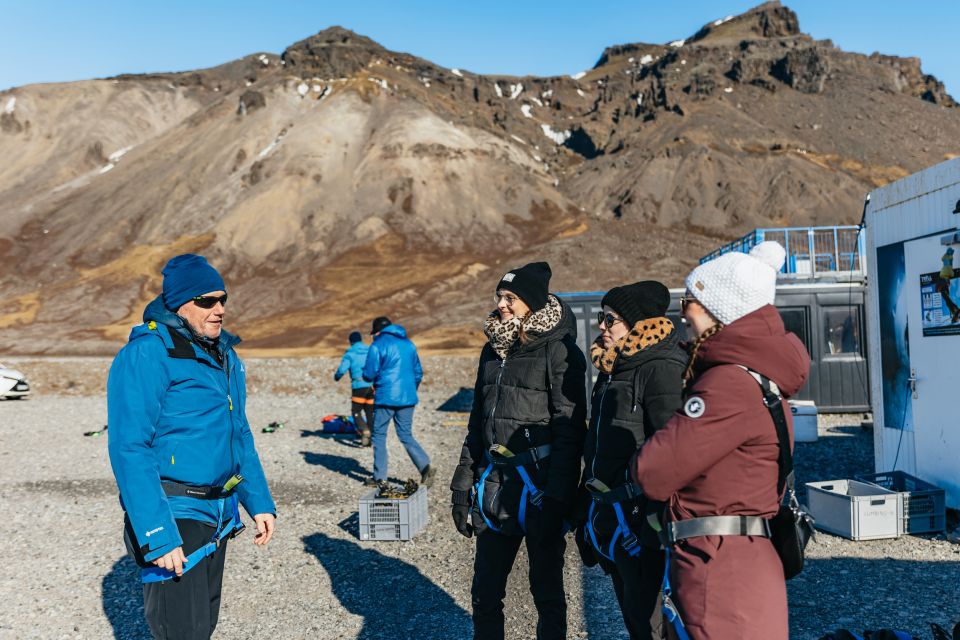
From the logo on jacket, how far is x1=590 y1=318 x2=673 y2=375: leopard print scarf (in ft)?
2.87

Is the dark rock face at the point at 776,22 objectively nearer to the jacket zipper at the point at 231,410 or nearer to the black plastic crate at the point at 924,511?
the black plastic crate at the point at 924,511

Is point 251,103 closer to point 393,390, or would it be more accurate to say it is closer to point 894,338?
point 393,390

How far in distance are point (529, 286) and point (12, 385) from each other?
22134mm

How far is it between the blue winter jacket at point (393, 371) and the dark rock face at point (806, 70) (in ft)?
271

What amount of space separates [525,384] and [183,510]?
1.68m

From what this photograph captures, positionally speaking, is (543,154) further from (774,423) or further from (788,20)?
(774,423)

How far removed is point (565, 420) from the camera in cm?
362

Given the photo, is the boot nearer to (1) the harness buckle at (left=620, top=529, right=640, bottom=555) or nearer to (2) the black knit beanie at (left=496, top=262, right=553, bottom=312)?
(2) the black knit beanie at (left=496, top=262, right=553, bottom=312)

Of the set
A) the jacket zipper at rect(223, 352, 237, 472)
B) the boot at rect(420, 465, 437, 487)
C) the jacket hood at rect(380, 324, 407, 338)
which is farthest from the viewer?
the jacket hood at rect(380, 324, 407, 338)

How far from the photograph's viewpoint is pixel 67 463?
1193 cm

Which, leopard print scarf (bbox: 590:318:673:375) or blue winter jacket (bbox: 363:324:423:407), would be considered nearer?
leopard print scarf (bbox: 590:318:673:375)

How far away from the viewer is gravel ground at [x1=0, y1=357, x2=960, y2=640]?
5145 mm

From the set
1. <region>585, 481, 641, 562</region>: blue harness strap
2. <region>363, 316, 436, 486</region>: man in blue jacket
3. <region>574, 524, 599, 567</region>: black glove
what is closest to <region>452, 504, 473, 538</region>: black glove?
<region>574, 524, 599, 567</region>: black glove

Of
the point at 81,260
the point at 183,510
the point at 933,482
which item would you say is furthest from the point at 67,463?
the point at 81,260
